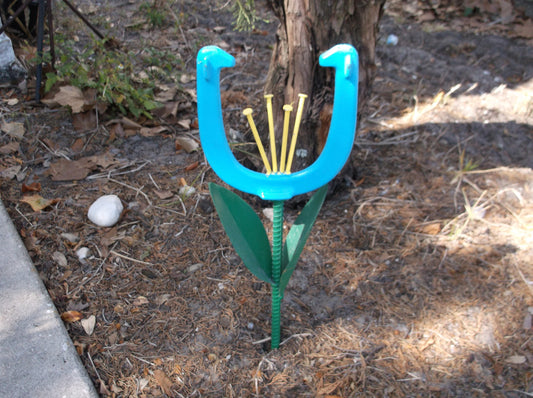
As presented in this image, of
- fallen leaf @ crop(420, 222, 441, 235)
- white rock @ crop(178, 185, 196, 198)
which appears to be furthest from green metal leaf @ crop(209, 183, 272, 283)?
fallen leaf @ crop(420, 222, 441, 235)

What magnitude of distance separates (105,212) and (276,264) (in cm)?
96

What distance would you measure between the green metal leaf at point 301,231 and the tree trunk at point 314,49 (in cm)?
67

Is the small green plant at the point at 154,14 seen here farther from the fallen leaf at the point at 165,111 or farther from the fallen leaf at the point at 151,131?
the fallen leaf at the point at 151,131

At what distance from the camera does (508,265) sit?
6.48 feet

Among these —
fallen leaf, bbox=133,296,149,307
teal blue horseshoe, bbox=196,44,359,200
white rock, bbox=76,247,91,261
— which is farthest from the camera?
white rock, bbox=76,247,91,261

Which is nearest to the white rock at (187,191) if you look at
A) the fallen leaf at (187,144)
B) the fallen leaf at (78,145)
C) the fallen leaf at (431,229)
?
the fallen leaf at (187,144)

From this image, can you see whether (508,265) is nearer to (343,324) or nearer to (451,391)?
(451,391)

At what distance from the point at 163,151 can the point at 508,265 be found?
1838 millimetres

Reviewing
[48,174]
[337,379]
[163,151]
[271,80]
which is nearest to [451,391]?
[337,379]

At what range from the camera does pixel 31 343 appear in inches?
62.0

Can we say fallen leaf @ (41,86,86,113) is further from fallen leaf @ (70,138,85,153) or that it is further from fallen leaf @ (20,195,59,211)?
fallen leaf @ (20,195,59,211)

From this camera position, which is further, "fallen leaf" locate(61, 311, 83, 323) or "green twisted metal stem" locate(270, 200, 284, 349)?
"fallen leaf" locate(61, 311, 83, 323)

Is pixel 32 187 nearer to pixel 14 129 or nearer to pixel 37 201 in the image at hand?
pixel 37 201

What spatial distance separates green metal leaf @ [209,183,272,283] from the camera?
1328 mm
